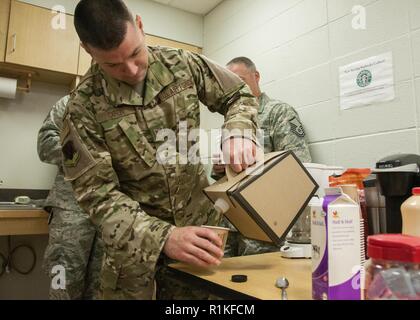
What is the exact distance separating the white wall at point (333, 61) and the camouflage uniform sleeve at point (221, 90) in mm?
921

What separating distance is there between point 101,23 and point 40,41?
1952 mm

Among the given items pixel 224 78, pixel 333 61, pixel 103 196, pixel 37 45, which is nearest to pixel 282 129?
pixel 333 61

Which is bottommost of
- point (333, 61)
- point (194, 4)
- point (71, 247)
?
point (71, 247)

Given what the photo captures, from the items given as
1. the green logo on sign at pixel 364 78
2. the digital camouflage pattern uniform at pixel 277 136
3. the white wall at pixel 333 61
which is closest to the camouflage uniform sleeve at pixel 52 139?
the digital camouflage pattern uniform at pixel 277 136

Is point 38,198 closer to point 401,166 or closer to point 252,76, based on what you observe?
point 252,76

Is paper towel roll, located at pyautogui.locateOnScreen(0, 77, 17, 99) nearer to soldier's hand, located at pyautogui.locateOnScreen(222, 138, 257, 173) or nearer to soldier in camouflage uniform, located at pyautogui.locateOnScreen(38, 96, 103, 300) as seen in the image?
soldier in camouflage uniform, located at pyautogui.locateOnScreen(38, 96, 103, 300)

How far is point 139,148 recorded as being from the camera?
1.12 meters

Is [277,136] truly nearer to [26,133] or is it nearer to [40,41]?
[40,41]

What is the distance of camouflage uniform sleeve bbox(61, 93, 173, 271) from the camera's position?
93 cm

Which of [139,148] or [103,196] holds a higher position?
[139,148]

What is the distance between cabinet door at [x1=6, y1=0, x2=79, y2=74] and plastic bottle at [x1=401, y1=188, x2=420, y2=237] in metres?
2.64

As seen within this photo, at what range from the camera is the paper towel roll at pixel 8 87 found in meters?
2.53

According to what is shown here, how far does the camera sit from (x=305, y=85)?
2240mm
